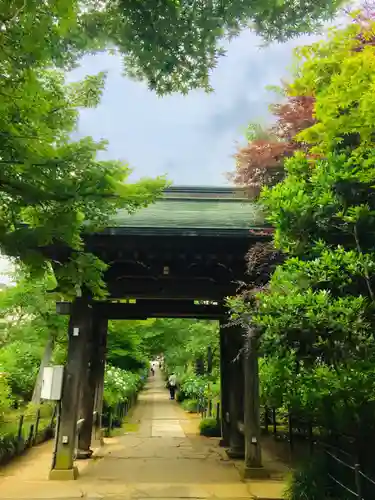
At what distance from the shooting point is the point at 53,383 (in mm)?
6914

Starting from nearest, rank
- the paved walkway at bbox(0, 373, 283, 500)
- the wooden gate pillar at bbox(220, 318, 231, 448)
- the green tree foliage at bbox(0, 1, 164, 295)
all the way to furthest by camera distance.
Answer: the green tree foliage at bbox(0, 1, 164, 295)
the paved walkway at bbox(0, 373, 283, 500)
the wooden gate pillar at bbox(220, 318, 231, 448)

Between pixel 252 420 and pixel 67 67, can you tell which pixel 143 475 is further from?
pixel 67 67

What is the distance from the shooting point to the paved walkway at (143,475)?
19.9ft

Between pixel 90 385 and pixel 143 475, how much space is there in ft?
9.00

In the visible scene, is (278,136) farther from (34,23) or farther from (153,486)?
(153,486)

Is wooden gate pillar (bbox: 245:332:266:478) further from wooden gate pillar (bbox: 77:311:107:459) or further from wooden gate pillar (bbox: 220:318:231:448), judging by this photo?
wooden gate pillar (bbox: 77:311:107:459)

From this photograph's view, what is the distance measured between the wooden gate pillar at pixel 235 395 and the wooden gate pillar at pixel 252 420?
132 centimetres

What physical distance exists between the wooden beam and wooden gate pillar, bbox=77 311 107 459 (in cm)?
35

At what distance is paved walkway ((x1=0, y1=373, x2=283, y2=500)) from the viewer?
606 cm

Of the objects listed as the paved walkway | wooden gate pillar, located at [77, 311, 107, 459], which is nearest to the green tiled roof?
wooden gate pillar, located at [77, 311, 107, 459]

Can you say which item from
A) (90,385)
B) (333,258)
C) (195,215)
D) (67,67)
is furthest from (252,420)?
(67,67)

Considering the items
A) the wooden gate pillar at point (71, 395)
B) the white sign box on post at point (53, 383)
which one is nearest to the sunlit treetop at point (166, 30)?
the wooden gate pillar at point (71, 395)

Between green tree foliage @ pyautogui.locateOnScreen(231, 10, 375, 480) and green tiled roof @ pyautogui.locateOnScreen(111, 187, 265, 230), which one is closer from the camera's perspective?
green tree foliage @ pyautogui.locateOnScreen(231, 10, 375, 480)

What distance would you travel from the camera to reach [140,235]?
21.1 ft
